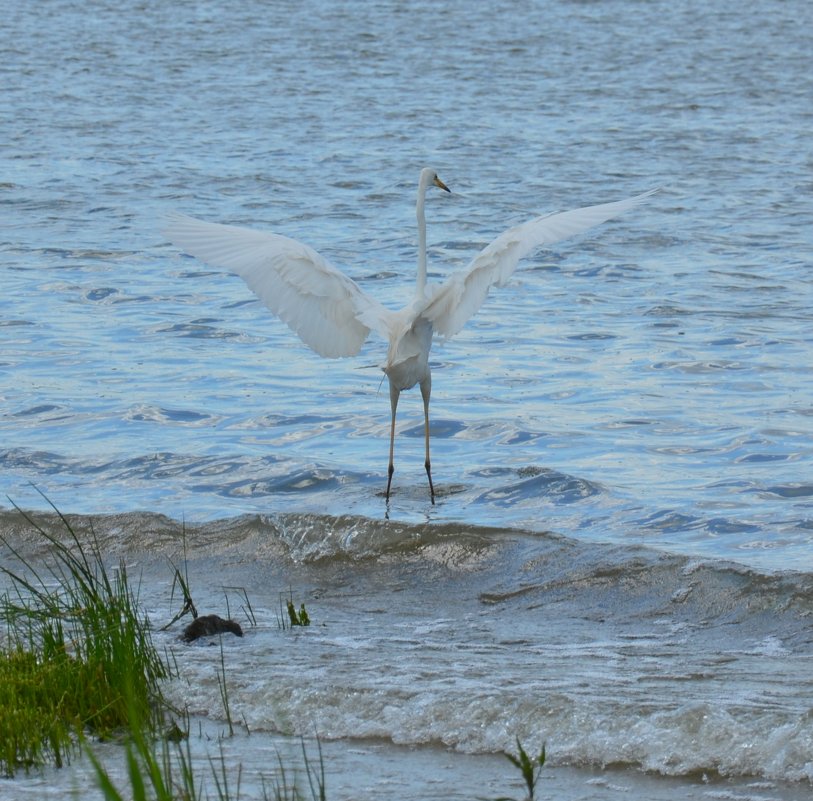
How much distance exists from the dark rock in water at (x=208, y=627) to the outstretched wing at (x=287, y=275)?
237 centimetres

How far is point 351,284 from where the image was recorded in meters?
8.26

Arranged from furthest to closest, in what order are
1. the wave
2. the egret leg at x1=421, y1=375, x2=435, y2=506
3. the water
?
the egret leg at x1=421, y1=375, x2=435, y2=506 → the water → the wave

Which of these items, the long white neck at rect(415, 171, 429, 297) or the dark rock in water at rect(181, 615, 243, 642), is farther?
the long white neck at rect(415, 171, 429, 297)

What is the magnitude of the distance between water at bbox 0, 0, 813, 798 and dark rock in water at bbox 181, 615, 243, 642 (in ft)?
→ 0.56

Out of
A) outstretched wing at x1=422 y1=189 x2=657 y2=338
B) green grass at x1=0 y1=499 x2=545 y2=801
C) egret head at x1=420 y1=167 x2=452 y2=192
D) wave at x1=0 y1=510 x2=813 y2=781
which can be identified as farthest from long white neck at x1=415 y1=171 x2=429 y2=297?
green grass at x1=0 y1=499 x2=545 y2=801

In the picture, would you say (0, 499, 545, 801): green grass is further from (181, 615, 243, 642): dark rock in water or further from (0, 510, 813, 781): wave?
(181, 615, 243, 642): dark rock in water

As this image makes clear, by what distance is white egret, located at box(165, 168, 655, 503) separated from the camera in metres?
7.64

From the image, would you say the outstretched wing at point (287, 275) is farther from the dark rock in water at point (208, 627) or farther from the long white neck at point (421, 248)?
the dark rock in water at point (208, 627)

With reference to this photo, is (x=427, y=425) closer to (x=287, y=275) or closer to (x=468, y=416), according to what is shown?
(x=468, y=416)

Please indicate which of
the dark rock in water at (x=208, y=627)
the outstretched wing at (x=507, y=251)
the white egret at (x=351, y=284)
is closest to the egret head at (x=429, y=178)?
the white egret at (x=351, y=284)

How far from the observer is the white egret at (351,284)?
301 inches

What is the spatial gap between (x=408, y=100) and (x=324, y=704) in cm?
1952

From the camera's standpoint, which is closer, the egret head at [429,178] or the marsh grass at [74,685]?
the marsh grass at [74,685]

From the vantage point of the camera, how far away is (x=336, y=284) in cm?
816
